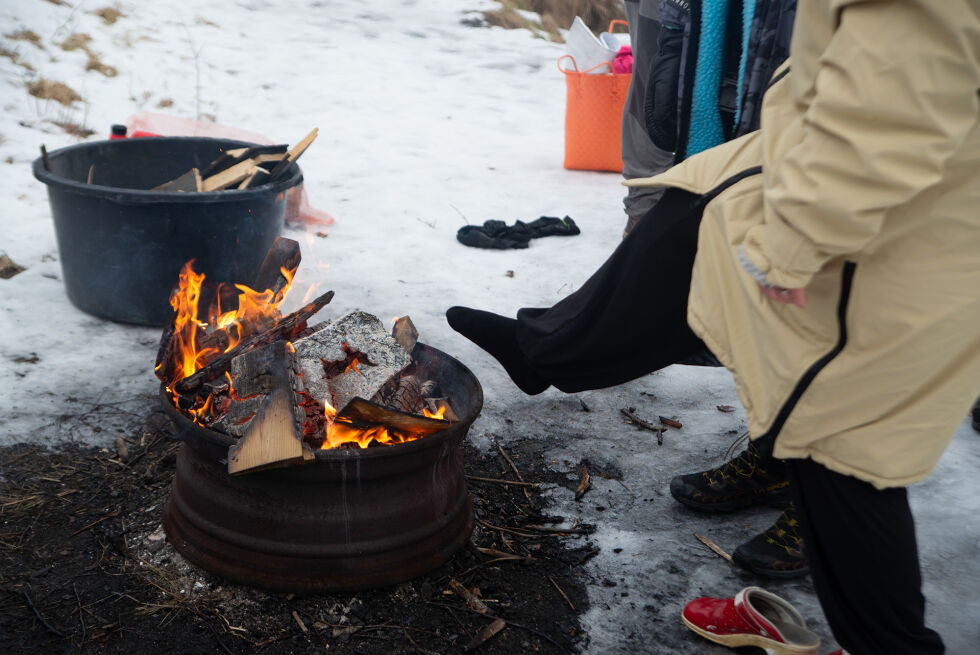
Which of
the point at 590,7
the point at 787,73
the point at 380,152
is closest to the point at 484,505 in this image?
the point at 787,73

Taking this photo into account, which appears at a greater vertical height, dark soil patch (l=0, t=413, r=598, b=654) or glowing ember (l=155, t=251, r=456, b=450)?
glowing ember (l=155, t=251, r=456, b=450)

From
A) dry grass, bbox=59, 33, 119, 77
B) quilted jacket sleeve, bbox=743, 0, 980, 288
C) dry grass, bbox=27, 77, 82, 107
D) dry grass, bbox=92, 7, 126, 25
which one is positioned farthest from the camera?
dry grass, bbox=92, 7, 126, 25

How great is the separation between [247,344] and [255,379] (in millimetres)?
310

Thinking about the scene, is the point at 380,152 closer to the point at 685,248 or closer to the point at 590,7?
the point at 685,248

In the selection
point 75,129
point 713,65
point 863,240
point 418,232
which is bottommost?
point 418,232

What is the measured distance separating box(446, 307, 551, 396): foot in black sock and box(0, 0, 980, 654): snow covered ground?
501 millimetres

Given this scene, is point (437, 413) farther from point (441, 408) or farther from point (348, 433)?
point (348, 433)

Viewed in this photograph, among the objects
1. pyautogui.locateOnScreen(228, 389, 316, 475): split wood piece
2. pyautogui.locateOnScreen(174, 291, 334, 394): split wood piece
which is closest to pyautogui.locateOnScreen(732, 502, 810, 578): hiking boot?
pyautogui.locateOnScreen(228, 389, 316, 475): split wood piece

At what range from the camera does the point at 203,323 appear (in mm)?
2697

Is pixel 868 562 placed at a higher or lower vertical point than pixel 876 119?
lower

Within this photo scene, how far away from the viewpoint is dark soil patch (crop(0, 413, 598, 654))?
2.06 metres

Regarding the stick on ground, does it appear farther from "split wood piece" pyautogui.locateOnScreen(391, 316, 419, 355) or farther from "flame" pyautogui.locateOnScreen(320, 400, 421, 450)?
"split wood piece" pyautogui.locateOnScreen(391, 316, 419, 355)

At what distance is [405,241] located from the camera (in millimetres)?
5168

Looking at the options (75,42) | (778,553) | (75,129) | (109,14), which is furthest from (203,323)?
(109,14)
